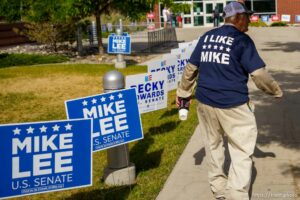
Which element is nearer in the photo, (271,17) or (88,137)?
(88,137)

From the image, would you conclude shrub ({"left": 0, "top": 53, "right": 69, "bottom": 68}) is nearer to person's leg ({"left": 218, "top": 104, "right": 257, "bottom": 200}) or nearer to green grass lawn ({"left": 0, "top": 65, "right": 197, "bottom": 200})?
green grass lawn ({"left": 0, "top": 65, "right": 197, "bottom": 200})

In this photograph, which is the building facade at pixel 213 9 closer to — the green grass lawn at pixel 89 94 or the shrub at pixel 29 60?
the shrub at pixel 29 60

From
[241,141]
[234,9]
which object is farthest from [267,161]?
[234,9]

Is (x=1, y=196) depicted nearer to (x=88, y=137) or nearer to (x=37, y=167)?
(x=37, y=167)

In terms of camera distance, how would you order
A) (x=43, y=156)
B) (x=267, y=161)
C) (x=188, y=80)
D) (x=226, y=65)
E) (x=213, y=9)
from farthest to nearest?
(x=213, y=9)
(x=267, y=161)
(x=188, y=80)
(x=226, y=65)
(x=43, y=156)

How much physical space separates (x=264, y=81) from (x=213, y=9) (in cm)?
3987

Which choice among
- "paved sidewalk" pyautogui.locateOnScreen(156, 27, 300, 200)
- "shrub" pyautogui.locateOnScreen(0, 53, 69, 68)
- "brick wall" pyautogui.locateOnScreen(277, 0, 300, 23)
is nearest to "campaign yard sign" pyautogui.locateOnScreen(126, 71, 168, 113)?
"paved sidewalk" pyautogui.locateOnScreen(156, 27, 300, 200)

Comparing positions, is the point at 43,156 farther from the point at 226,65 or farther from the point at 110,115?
the point at 226,65

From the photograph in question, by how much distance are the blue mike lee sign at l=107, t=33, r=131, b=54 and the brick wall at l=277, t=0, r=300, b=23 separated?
28.3 metres

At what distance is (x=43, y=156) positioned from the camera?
163 inches

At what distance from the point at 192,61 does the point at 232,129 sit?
0.79m

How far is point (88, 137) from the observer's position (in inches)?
177

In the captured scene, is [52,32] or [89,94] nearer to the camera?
[89,94]

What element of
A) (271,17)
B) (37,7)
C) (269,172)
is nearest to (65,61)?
(37,7)
